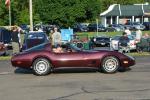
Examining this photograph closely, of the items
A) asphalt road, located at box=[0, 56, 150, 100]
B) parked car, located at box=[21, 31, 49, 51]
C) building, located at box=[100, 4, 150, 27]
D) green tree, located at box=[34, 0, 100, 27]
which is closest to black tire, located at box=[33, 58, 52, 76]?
asphalt road, located at box=[0, 56, 150, 100]

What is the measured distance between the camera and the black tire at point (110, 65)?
15.2 metres

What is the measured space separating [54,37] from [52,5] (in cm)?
2856

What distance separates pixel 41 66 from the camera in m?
15.3

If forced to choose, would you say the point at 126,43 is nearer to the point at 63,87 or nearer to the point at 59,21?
the point at 63,87

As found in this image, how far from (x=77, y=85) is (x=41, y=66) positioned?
114 inches

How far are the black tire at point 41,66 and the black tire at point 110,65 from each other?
1745mm

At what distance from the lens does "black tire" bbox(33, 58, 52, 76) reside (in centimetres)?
1518

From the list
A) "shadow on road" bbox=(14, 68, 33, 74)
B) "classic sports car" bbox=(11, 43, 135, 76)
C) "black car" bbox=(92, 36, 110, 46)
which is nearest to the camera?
"classic sports car" bbox=(11, 43, 135, 76)

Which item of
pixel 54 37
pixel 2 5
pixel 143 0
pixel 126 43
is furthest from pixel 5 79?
pixel 143 0

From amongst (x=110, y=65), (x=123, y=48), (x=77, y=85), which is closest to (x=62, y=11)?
(x=123, y=48)

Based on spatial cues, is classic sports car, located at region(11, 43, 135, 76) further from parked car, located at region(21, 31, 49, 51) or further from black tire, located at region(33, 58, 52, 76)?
parked car, located at region(21, 31, 49, 51)

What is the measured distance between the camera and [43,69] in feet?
49.9

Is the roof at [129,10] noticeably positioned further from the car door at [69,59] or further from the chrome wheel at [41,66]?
the chrome wheel at [41,66]

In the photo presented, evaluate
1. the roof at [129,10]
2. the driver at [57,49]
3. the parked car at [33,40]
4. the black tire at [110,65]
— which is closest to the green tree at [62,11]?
the parked car at [33,40]
